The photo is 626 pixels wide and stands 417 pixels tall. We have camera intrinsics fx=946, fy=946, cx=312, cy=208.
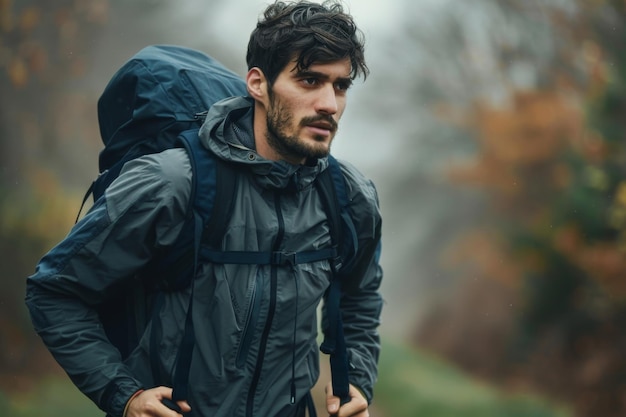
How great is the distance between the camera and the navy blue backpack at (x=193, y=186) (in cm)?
277

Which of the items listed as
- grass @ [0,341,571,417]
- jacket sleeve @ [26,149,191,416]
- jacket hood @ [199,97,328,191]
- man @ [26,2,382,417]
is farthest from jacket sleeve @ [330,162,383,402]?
grass @ [0,341,571,417]

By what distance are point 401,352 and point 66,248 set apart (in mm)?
9730

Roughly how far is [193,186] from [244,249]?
9.5 inches

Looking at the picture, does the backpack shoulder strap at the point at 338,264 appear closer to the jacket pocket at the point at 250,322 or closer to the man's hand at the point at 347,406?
the man's hand at the point at 347,406

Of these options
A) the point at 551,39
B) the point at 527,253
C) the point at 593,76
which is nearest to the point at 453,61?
the point at 551,39

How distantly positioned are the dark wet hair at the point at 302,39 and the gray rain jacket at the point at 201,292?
0.26 m

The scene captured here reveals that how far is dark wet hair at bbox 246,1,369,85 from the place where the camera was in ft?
9.70

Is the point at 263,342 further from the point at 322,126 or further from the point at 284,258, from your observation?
the point at 322,126

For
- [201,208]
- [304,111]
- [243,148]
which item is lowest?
[201,208]

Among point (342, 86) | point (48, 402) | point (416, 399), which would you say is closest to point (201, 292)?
point (342, 86)

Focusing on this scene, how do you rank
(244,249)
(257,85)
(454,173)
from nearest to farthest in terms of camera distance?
(244,249) < (257,85) < (454,173)

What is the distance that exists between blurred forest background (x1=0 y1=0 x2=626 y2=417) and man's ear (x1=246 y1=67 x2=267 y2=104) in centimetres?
556

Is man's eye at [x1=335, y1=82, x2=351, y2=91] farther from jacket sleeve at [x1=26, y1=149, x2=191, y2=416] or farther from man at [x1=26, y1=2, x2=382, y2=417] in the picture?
jacket sleeve at [x1=26, y1=149, x2=191, y2=416]

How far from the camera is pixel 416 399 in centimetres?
1041
